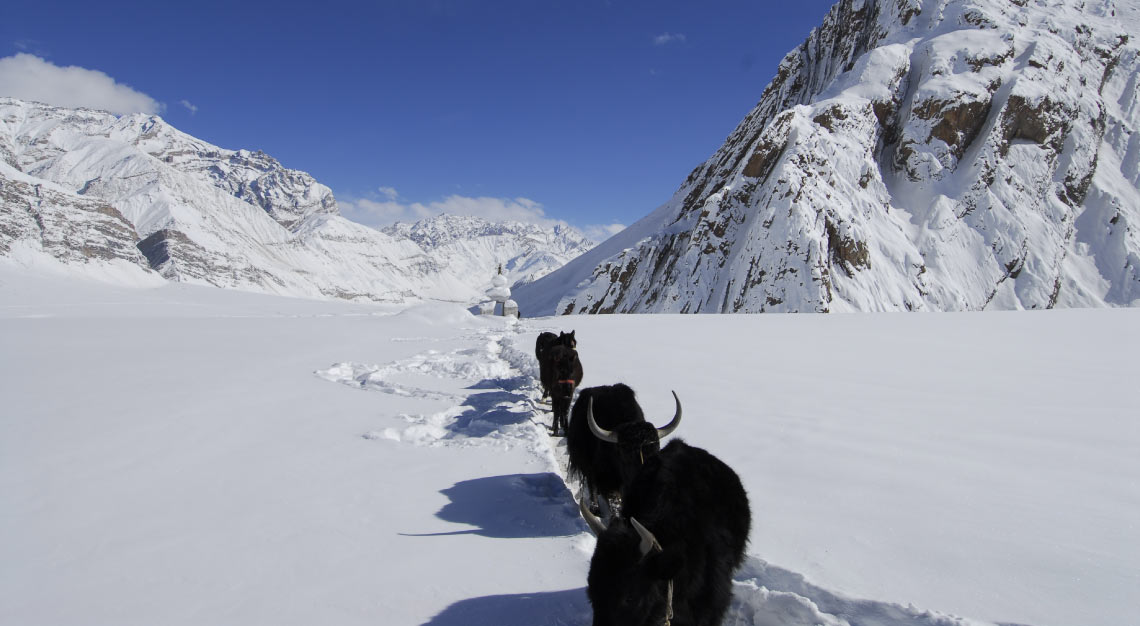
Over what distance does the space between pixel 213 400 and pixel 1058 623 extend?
8.90m

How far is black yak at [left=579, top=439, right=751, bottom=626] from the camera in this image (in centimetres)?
212

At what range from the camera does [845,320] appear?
1764 centimetres

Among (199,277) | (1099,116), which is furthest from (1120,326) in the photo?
(199,277)

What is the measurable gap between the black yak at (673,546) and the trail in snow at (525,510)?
0.40 m

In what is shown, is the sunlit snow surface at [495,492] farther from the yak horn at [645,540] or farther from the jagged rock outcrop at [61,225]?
the jagged rock outcrop at [61,225]

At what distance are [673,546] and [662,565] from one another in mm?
232

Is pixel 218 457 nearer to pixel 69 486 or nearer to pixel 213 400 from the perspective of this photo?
pixel 69 486

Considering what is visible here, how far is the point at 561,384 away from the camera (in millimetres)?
7094

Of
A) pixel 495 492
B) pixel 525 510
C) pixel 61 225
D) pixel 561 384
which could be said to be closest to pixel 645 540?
pixel 525 510

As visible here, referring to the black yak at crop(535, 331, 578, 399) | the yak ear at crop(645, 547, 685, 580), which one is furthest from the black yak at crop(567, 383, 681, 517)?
the black yak at crop(535, 331, 578, 399)

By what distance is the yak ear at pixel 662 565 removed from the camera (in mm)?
2129

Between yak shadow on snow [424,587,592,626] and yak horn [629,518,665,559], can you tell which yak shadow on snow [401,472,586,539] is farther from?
yak horn [629,518,665,559]

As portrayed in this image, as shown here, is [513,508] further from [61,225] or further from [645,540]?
[61,225]

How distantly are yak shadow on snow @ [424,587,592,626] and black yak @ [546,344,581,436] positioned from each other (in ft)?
12.6
